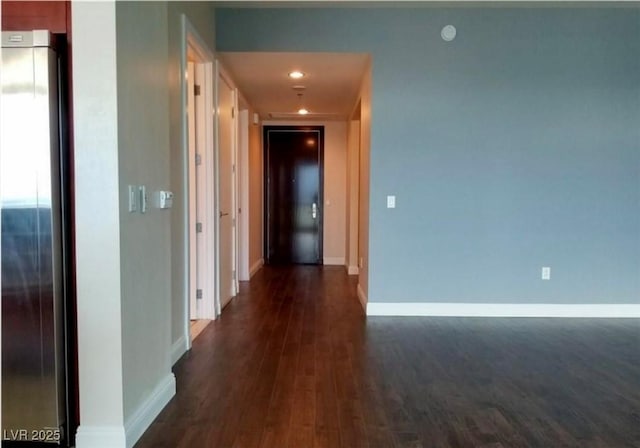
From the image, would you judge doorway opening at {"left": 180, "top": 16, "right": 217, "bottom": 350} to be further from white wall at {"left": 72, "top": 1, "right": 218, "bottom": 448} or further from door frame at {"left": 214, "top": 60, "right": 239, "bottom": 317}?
white wall at {"left": 72, "top": 1, "right": 218, "bottom": 448}

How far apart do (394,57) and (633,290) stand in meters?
3.04

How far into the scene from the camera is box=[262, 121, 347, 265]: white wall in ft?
24.1

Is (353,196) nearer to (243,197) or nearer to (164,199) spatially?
(243,197)

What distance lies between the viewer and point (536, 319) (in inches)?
160

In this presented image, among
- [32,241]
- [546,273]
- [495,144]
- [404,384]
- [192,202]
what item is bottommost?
[404,384]

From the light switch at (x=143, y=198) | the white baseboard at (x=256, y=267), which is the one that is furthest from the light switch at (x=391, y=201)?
the white baseboard at (x=256, y=267)

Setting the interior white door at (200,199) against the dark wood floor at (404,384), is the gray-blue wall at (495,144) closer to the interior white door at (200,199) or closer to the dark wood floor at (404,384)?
the dark wood floor at (404,384)

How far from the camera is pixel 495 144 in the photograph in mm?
4086

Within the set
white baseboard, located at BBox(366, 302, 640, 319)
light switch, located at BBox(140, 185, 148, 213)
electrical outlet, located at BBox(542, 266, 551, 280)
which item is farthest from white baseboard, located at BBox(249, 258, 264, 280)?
light switch, located at BBox(140, 185, 148, 213)

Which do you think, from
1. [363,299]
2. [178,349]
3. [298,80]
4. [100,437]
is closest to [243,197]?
[298,80]

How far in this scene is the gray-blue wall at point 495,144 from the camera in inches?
158

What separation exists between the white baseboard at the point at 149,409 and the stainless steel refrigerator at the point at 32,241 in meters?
0.28

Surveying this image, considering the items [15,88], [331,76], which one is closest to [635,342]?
[331,76]

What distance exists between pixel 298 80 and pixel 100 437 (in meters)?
3.89
